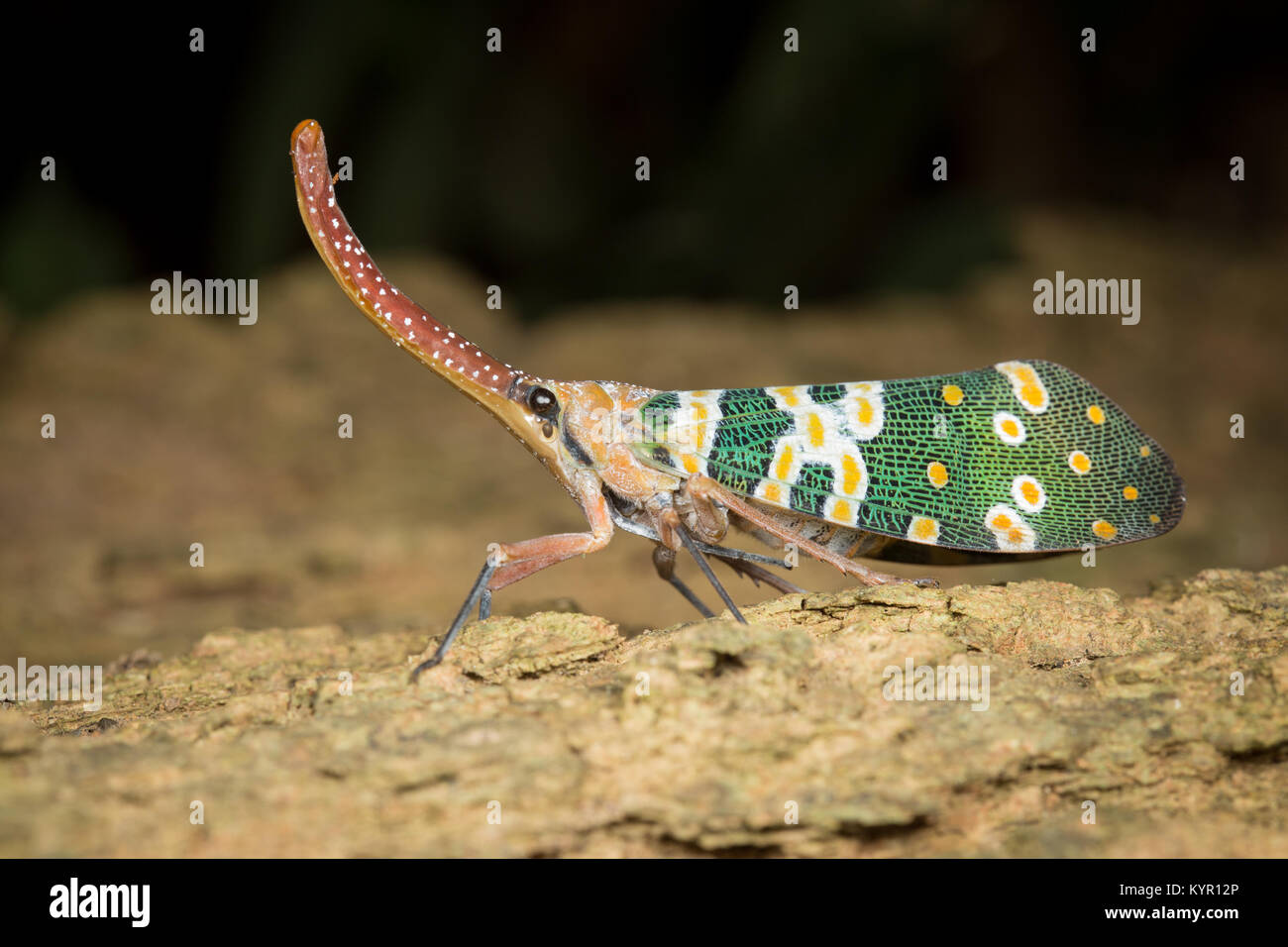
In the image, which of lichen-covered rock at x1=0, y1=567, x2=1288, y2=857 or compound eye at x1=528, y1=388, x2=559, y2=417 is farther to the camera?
compound eye at x1=528, y1=388, x2=559, y2=417

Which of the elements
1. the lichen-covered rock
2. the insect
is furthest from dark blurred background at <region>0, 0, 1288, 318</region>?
the lichen-covered rock

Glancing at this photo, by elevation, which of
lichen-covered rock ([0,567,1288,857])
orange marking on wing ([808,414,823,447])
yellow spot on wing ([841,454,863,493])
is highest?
orange marking on wing ([808,414,823,447])

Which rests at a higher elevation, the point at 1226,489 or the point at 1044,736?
the point at 1226,489

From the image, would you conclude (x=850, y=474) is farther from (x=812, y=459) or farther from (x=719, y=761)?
(x=719, y=761)

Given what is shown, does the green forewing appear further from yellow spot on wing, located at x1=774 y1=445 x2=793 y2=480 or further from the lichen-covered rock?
the lichen-covered rock

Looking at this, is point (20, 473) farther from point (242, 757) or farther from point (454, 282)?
point (242, 757)

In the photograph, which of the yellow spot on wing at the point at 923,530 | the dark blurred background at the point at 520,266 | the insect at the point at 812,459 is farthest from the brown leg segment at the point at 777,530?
the dark blurred background at the point at 520,266

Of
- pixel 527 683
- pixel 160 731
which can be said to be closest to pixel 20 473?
pixel 160 731

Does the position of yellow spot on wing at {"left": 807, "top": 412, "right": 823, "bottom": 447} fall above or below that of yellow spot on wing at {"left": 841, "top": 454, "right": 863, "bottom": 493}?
above
